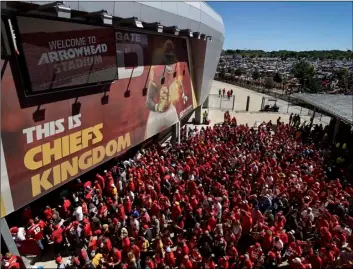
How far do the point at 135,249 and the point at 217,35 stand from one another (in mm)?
20470

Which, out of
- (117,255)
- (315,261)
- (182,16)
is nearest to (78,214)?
(117,255)

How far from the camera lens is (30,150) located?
1054 cm

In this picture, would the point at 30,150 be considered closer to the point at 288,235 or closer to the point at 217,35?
the point at 288,235

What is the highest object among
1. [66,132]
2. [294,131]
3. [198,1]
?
[198,1]

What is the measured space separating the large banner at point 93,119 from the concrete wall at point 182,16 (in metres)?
1.17

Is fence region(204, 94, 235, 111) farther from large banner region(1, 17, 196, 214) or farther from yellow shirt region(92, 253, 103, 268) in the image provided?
yellow shirt region(92, 253, 103, 268)

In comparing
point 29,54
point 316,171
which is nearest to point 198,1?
point 316,171

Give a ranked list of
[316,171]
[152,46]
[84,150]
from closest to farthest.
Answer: [84,150] → [316,171] → [152,46]

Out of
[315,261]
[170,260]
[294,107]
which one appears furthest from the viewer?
[294,107]

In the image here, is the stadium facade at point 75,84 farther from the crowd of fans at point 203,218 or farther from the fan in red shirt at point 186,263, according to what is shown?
the fan in red shirt at point 186,263

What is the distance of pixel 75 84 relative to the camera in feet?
39.8

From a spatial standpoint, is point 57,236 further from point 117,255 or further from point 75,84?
point 75,84

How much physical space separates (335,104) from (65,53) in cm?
2206

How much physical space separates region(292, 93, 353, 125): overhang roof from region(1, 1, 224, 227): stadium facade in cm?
1137
